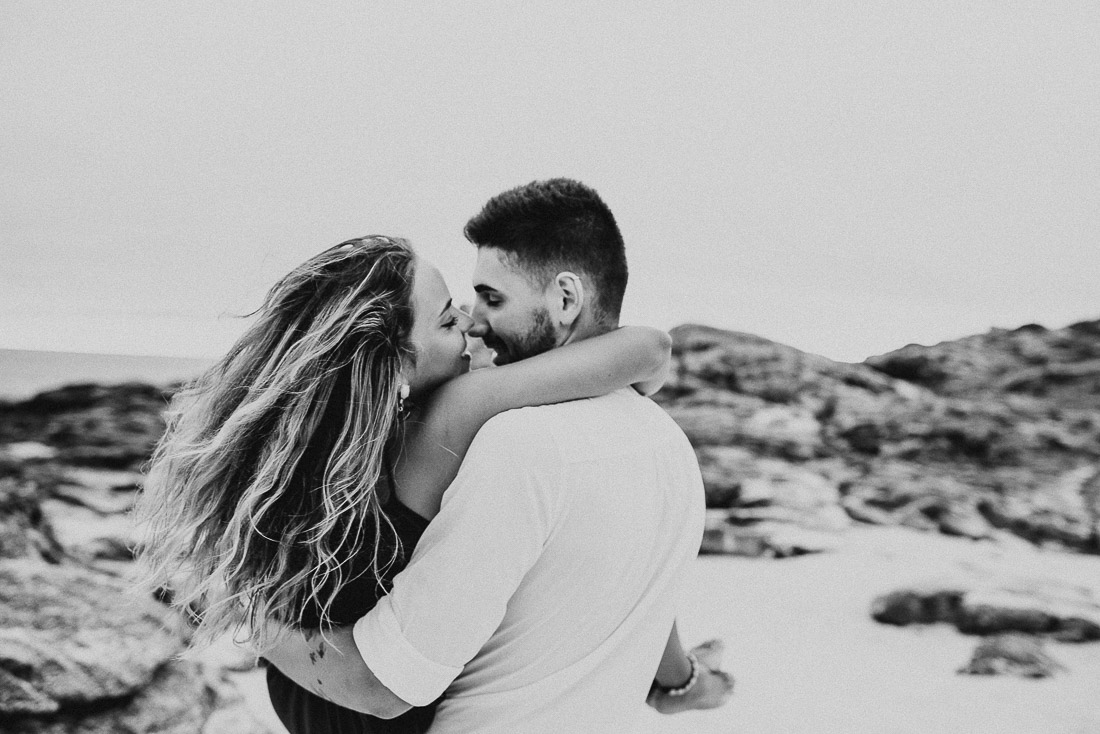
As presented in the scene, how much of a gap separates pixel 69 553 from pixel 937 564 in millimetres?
3665

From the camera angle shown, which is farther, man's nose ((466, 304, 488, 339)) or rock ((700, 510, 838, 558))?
rock ((700, 510, 838, 558))

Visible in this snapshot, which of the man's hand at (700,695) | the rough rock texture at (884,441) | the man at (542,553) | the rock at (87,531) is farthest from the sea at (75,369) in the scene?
the man at (542,553)

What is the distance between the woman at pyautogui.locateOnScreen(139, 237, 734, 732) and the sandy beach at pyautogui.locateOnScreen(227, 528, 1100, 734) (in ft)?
5.78

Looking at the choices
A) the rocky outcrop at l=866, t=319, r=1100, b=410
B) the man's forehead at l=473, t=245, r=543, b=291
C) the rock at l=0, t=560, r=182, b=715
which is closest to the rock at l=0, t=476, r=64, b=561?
the rock at l=0, t=560, r=182, b=715

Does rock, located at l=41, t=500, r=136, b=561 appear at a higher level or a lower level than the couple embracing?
lower

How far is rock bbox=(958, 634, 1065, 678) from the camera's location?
3.18 meters

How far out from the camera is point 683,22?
5012 millimetres

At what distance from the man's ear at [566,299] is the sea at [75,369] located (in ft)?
13.8

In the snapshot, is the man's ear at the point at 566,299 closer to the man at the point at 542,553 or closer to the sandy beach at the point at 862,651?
the man at the point at 542,553

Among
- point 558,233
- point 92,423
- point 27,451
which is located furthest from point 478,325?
point 92,423

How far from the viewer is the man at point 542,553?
2.50ft

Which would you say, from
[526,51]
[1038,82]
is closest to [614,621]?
[526,51]

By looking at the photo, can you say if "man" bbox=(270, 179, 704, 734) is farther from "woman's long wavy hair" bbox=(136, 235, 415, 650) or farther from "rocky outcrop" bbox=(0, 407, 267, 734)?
"rocky outcrop" bbox=(0, 407, 267, 734)

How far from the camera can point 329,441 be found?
34.2 inches
